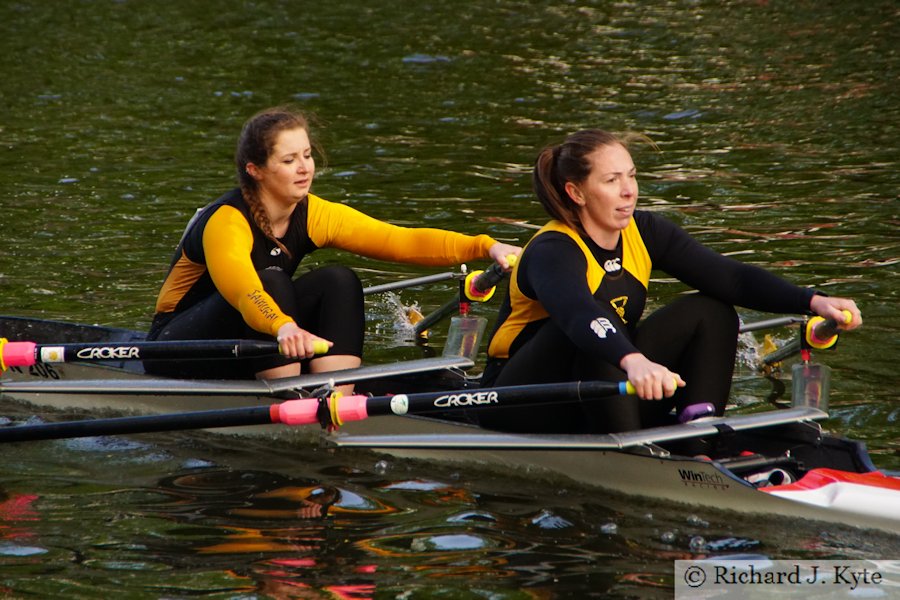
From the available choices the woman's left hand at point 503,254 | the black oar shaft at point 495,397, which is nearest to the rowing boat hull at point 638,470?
the black oar shaft at point 495,397

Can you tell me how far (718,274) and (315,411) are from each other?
6.04 ft

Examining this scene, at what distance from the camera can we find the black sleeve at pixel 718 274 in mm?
5836

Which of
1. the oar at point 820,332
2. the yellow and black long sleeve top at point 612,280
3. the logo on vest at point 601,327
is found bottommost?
the oar at point 820,332

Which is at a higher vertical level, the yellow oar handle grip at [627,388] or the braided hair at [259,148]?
the braided hair at [259,148]

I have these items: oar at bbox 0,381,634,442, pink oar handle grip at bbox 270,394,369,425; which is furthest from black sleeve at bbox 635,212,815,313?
pink oar handle grip at bbox 270,394,369,425

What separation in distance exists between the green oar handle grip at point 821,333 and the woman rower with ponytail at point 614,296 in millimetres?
170

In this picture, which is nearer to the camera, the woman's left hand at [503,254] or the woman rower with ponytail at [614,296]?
the woman rower with ponytail at [614,296]

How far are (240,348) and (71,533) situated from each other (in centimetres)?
114

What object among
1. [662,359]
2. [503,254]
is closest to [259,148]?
[503,254]

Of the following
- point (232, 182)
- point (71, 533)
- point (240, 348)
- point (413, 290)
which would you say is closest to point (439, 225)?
point (413, 290)

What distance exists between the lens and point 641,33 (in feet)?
69.6

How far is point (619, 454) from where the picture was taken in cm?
570

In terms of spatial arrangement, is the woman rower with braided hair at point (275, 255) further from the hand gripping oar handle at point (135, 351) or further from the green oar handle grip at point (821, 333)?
the green oar handle grip at point (821, 333)

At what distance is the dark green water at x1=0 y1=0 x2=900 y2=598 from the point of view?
5320 mm
